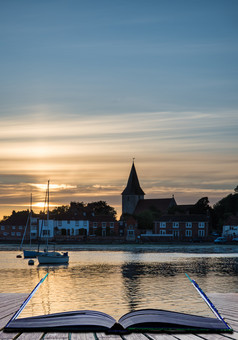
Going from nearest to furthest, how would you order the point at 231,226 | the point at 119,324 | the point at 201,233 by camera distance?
the point at 119,324 → the point at 231,226 → the point at 201,233

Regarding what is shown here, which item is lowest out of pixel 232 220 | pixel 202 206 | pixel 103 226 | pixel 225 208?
pixel 103 226

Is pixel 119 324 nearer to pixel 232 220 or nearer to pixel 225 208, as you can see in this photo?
pixel 232 220

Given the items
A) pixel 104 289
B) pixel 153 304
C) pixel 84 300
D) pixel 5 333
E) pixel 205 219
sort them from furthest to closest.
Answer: pixel 205 219 → pixel 104 289 → pixel 84 300 → pixel 153 304 → pixel 5 333

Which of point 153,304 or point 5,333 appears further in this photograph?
point 153,304

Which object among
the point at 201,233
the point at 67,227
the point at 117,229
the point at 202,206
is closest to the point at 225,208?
the point at 202,206

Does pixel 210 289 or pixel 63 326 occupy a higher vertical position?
pixel 63 326

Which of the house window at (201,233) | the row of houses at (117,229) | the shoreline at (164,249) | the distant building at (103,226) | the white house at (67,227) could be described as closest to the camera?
the shoreline at (164,249)

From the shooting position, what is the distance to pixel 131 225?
154m

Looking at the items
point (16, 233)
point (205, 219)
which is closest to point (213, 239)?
point (205, 219)

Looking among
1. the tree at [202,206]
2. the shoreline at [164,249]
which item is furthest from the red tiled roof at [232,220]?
the tree at [202,206]

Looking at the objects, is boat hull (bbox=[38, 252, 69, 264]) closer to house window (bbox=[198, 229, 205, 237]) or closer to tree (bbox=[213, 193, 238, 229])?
house window (bbox=[198, 229, 205, 237])

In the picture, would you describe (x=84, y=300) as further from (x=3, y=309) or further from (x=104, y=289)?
(x=3, y=309)

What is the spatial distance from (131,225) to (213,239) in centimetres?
2592

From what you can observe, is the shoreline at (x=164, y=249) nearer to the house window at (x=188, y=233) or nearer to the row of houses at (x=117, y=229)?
the row of houses at (x=117, y=229)
